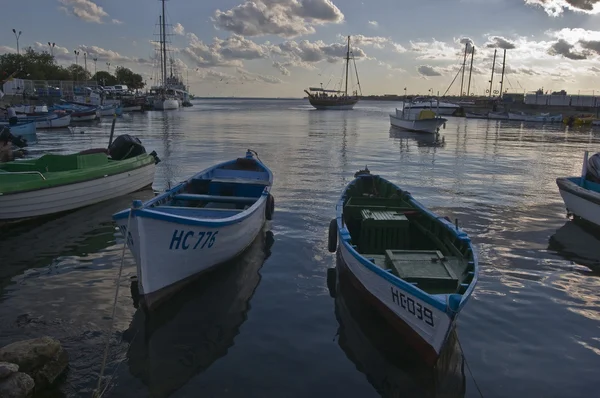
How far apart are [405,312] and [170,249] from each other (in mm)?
4449

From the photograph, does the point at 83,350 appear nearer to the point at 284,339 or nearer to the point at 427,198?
the point at 284,339

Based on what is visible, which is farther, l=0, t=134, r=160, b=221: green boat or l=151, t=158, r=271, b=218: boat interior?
l=0, t=134, r=160, b=221: green boat

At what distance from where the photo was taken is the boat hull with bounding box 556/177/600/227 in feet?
46.0

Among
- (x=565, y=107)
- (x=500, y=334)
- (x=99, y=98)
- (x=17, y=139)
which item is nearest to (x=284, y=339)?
(x=500, y=334)

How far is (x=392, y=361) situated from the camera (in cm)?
726

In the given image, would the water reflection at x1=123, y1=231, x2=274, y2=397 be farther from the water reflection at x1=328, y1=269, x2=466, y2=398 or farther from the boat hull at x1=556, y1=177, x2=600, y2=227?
the boat hull at x1=556, y1=177, x2=600, y2=227

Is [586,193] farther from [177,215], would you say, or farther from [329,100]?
[329,100]

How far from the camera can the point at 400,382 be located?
6.78 meters

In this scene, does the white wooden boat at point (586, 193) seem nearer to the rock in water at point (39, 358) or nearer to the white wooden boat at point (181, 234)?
the white wooden boat at point (181, 234)

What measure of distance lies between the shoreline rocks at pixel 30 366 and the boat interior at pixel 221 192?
169 inches


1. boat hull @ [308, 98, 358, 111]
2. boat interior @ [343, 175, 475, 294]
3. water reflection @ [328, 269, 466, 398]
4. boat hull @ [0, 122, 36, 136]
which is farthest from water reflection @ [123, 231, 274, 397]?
boat hull @ [308, 98, 358, 111]

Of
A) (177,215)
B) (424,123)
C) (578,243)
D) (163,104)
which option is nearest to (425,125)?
(424,123)

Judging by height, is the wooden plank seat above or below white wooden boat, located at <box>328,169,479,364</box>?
above

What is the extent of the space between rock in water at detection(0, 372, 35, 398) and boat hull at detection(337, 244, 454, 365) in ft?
17.1
